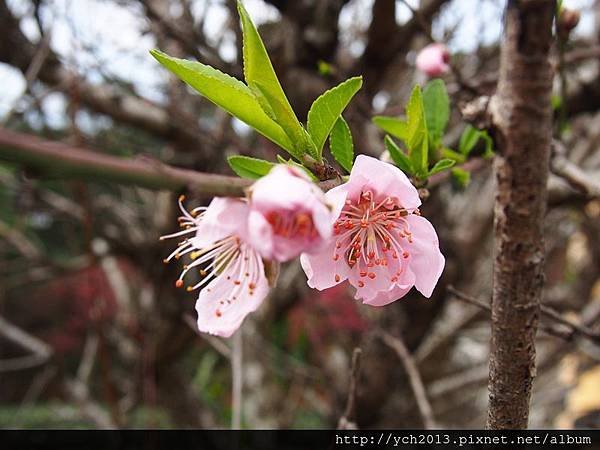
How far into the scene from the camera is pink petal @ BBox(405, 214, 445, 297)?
2.01ft

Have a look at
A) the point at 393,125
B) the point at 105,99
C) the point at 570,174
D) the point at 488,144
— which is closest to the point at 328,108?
the point at 393,125

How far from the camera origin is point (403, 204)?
610 mm

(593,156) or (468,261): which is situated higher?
(593,156)

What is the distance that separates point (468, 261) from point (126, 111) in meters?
1.50

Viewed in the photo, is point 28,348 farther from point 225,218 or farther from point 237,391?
point 225,218

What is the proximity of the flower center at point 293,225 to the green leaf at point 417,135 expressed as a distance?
25 cm

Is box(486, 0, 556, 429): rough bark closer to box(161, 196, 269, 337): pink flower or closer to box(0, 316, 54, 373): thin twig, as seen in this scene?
box(161, 196, 269, 337): pink flower

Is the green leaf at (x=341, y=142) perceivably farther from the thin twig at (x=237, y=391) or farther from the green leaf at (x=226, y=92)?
the thin twig at (x=237, y=391)

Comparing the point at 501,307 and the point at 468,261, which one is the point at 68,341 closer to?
the point at 468,261

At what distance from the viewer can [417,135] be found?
640mm

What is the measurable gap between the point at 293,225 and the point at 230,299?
20 cm

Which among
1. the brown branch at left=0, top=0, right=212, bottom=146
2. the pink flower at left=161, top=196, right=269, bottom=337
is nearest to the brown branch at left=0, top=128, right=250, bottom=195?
the pink flower at left=161, top=196, right=269, bottom=337

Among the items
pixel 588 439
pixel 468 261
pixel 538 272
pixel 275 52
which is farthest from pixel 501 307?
pixel 468 261

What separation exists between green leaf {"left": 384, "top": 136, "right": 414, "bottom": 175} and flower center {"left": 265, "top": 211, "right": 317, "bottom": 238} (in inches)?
9.5
